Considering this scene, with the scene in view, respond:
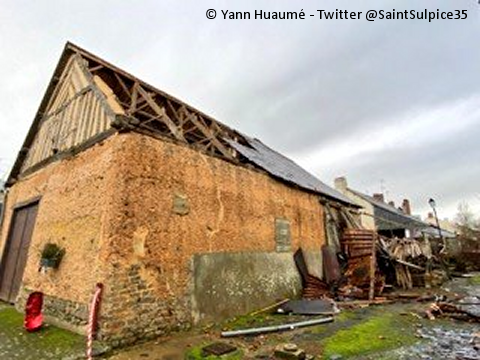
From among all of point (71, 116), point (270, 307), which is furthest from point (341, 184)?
point (71, 116)

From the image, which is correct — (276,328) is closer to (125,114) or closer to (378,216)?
(125,114)

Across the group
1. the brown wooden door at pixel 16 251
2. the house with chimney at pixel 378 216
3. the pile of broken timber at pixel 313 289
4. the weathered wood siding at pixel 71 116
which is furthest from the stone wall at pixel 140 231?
the house with chimney at pixel 378 216

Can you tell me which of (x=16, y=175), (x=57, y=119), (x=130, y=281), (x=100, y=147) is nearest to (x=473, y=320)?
(x=130, y=281)

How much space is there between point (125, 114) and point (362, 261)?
9337 millimetres

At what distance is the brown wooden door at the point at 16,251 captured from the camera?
881 centimetres

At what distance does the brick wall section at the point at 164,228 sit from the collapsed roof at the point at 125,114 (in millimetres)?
482

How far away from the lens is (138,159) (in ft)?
21.5

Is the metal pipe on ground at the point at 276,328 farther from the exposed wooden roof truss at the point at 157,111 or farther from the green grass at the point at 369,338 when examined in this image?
the exposed wooden roof truss at the point at 157,111

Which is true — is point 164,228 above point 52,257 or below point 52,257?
above

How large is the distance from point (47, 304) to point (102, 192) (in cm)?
281

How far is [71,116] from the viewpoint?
867 centimetres

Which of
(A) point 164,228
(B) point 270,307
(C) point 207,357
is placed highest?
(A) point 164,228

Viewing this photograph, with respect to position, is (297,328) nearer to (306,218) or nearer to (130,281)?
(130,281)

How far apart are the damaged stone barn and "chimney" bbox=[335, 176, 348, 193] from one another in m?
16.6
